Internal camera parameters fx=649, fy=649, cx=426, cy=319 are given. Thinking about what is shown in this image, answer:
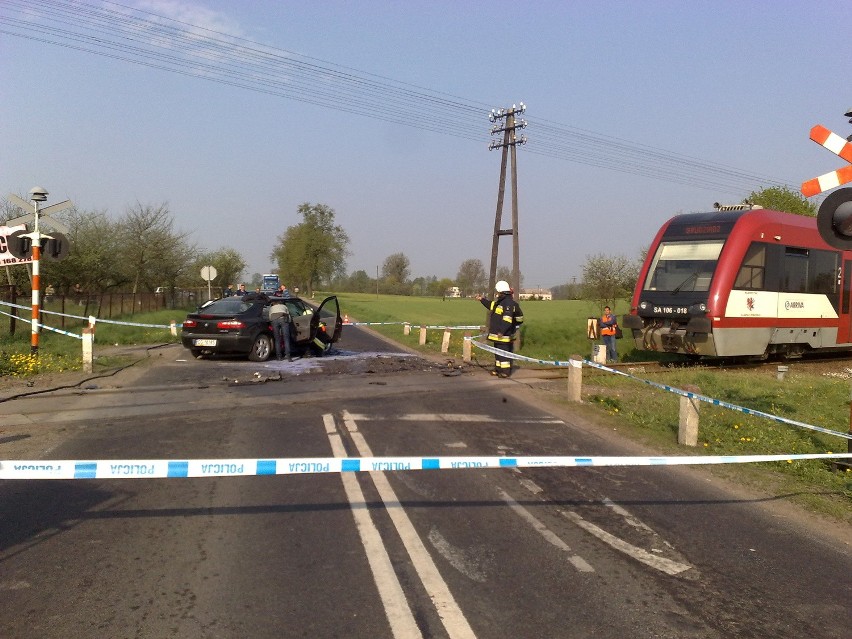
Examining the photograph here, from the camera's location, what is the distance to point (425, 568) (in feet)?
13.0

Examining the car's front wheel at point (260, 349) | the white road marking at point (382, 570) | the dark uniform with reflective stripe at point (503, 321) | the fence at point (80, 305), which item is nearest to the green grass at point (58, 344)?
the fence at point (80, 305)

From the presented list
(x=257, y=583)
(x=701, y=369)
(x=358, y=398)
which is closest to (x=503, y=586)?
(x=257, y=583)

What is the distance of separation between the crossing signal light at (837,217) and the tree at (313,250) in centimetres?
7496

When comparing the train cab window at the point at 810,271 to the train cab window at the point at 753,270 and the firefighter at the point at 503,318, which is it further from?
the firefighter at the point at 503,318

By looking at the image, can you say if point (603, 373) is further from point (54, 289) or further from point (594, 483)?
point (54, 289)

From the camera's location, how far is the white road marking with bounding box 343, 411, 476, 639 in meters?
3.31

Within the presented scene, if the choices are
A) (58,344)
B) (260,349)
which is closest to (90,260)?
(58,344)

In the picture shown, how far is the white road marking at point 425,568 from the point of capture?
3314mm

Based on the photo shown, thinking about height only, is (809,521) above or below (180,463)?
below

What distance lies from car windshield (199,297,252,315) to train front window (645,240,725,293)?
9.43 metres

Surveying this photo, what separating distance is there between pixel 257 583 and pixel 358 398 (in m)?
6.28

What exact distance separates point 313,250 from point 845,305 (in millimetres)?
66884

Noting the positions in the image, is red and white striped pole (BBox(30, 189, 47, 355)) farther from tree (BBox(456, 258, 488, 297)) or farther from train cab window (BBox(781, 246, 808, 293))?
tree (BBox(456, 258, 488, 297))

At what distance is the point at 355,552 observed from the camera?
4180mm
